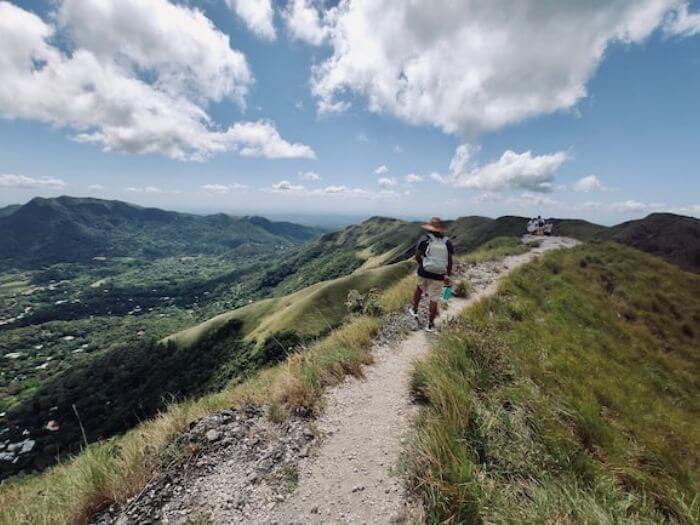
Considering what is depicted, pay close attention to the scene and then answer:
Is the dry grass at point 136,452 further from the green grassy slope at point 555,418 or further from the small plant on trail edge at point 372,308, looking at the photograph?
the small plant on trail edge at point 372,308

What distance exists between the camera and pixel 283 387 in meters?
7.02

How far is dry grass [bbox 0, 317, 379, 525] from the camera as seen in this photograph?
178 inches

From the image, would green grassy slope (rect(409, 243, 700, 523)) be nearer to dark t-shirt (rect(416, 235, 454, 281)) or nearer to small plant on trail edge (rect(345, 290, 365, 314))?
dark t-shirt (rect(416, 235, 454, 281))

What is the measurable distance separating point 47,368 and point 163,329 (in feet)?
180

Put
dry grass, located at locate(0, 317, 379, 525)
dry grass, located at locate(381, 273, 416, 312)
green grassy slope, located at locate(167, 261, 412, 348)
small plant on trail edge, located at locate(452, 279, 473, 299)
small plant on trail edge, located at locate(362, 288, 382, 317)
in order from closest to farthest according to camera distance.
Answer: dry grass, located at locate(0, 317, 379, 525)
small plant on trail edge, located at locate(362, 288, 382, 317)
dry grass, located at locate(381, 273, 416, 312)
small plant on trail edge, located at locate(452, 279, 473, 299)
green grassy slope, located at locate(167, 261, 412, 348)

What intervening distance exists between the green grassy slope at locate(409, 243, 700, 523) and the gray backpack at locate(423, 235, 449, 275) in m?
1.91

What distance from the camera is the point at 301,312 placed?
7244 centimetres

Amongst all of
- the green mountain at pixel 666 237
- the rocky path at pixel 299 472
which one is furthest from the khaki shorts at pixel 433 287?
the green mountain at pixel 666 237

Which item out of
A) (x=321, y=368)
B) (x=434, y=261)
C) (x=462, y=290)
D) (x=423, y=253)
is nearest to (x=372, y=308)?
(x=423, y=253)

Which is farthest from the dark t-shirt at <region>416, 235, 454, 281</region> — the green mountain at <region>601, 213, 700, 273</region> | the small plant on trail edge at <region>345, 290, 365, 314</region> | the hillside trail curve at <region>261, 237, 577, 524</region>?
the green mountain at <region>601, 213, 700, 273</region>

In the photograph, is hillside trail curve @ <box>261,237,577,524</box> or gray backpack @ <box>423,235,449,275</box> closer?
hillside trail curve @ <box>261,237,577,524</box>

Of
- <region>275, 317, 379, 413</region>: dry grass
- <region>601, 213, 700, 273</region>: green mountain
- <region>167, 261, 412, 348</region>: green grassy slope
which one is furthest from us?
<region>167, 261, 412, 348</region>: green grassy slope

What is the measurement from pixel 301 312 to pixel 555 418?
226 ft

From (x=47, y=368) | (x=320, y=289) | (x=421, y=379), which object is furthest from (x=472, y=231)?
(x=47, y=368)
